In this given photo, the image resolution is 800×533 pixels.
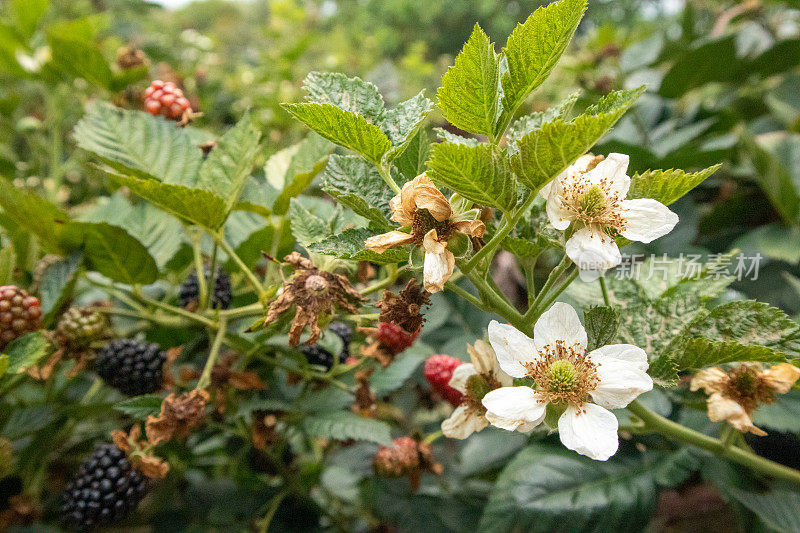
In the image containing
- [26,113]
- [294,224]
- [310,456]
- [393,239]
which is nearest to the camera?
[393,239]

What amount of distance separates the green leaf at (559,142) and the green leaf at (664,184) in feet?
0.21

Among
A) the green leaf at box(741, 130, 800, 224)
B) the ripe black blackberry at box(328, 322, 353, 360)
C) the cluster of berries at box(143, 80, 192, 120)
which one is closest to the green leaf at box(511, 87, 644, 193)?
the ripe black blackberry at box(328, 322, 353, 360)

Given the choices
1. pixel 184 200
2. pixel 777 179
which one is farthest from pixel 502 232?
pixel 777 179

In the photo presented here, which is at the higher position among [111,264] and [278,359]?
[111,264]

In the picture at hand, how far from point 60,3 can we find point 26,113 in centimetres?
31

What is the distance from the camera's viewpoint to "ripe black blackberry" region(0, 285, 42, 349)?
20.9 inches

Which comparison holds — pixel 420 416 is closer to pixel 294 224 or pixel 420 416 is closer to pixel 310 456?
pixel 310 456

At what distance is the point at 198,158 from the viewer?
23.5 inches

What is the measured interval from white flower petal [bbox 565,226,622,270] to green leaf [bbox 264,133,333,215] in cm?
28

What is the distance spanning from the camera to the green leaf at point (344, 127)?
0.36 m

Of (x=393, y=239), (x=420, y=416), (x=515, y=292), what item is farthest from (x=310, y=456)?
(x=393, y=239)

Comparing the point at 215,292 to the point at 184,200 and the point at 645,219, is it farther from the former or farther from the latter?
the point at 645,219

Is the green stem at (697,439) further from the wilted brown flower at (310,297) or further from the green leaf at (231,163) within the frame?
the green leaf at (231,163)

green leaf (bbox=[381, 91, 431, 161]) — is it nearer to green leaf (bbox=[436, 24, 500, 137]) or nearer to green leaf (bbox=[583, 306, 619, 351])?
green leaf (bbox=[436, 24, 500, 137])
